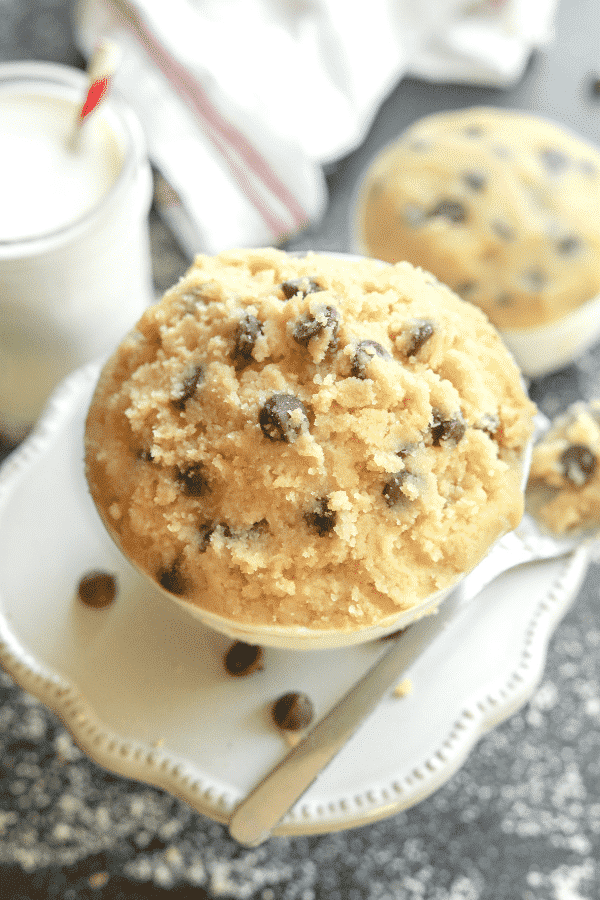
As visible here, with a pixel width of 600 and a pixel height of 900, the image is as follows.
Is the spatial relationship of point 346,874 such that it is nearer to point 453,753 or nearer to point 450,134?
point 453,753

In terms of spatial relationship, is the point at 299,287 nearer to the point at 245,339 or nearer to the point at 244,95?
the point at 245,339

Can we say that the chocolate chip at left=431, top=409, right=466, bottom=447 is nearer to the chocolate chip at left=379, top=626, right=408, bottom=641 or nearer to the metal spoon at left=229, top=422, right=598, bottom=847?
the metal spoon at left=229, top=422, right=598, bottom=847

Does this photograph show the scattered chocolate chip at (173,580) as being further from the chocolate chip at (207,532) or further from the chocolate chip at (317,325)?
the chocolate chip at (317,325)

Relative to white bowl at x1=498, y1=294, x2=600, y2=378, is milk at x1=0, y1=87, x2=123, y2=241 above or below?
above

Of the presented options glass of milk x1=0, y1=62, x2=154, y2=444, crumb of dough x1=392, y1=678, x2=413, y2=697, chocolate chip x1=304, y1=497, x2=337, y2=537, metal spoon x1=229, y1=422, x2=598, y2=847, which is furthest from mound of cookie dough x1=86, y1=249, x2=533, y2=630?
glass of milk x1=0, y1=62, x2=154, y2=444

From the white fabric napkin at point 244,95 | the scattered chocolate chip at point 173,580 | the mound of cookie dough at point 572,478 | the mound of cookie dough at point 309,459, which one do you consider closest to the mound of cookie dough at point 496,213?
the white fabric napkin at point 244,95

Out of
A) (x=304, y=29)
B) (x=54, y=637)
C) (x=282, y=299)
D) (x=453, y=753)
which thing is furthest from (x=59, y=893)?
(x=304, y=29)
